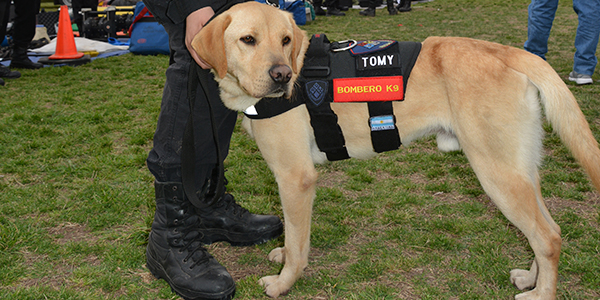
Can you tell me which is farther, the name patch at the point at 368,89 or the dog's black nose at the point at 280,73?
the name patch at the point at 368,89

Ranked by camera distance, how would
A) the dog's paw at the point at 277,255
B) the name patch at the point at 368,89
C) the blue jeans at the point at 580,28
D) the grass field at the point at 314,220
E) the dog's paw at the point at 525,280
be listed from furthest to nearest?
the blue jeans at the point at 580,28 → the dog's paw at the point at 277,255 → the grass field at the point at 314,220 → the dog's paw at the point at 525,280 → the name patch at the point at 368,89

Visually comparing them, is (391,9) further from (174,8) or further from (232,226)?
(174,8)

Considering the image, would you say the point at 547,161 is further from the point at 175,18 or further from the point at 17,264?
the point at 17,264

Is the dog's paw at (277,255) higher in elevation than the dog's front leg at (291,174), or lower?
lower

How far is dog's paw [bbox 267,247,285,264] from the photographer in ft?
9.04

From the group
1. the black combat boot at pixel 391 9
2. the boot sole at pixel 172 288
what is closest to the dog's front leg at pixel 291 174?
the boot sole at pixel 172 288

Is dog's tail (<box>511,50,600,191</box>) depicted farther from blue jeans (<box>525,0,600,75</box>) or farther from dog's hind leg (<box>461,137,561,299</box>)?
blue jeans (<box>525,0,600,75</box>)

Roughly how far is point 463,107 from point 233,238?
1684mm

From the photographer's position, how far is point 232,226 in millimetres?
2949

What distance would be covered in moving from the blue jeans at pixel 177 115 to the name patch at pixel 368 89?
2.23 feet

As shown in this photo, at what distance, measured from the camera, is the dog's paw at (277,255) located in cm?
275

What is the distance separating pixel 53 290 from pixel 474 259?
245cm

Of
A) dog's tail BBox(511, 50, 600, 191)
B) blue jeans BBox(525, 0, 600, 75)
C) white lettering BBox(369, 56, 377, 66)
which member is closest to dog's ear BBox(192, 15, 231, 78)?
white lettering BBox(369, 56, 377, 66)

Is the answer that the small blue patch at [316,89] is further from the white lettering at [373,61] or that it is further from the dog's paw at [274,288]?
the dog's paw at [274,288]
